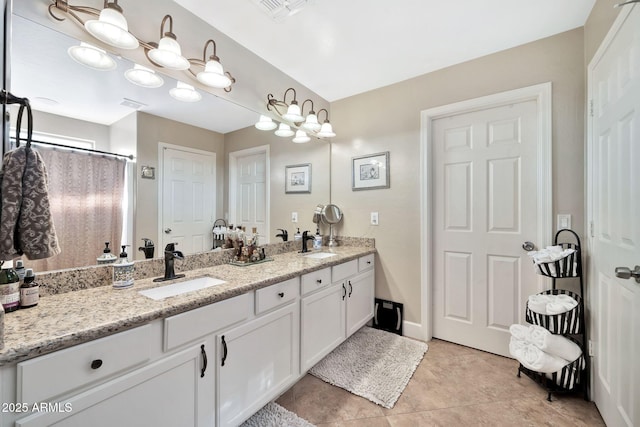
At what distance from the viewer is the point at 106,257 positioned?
1347 mm

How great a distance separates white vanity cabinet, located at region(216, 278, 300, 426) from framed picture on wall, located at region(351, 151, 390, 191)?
1.41 m

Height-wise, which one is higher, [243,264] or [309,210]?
[309,210]

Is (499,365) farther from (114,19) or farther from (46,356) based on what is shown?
(114,19)

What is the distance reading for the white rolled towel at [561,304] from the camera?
64.2 inches

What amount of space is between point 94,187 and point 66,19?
2.50ft

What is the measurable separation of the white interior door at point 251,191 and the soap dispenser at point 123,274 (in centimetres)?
76

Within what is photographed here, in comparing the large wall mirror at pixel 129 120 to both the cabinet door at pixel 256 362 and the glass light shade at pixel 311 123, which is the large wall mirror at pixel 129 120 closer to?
the glass light shade at pixel 311 123

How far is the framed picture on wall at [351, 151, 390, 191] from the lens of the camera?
262 cm

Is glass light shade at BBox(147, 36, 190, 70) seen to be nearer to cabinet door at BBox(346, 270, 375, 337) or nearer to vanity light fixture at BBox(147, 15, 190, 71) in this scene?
vanity light fixture at BBox(147, 15, 190, 71)

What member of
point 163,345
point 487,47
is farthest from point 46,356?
point 487,47

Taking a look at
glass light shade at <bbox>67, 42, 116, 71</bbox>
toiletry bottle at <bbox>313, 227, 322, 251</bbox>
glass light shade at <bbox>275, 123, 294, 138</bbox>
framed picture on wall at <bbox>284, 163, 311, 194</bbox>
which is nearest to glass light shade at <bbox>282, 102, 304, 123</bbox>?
glass light shade at <bbox>275, 123, 294, 138</bbox>

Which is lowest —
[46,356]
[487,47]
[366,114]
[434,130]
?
[46,356]

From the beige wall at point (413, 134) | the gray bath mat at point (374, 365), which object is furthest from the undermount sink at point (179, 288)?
the beige wall at point (413, 134)

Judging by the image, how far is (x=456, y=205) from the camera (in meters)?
2.34
